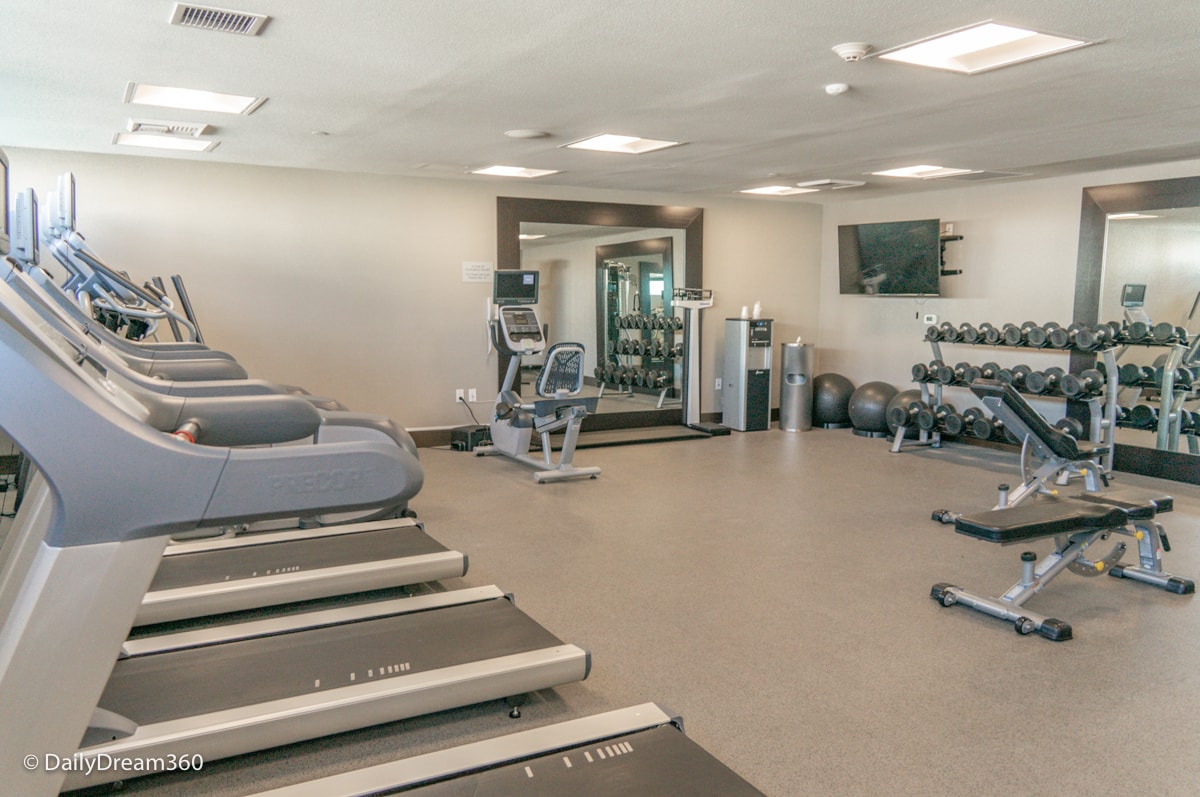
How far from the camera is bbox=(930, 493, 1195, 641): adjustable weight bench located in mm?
3148

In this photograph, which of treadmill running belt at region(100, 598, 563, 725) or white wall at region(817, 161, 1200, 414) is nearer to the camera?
treadmill running belt at region(100, 598, 563, 725)

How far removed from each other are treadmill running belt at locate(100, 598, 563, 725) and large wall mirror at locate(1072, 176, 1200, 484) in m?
5.26

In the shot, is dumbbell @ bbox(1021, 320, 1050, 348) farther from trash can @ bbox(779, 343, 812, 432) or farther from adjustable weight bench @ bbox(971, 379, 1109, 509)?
trash can @ bbox(779, 343, 812, 432)

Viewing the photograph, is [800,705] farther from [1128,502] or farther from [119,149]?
[119,149]

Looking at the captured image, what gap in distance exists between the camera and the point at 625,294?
8.05 m

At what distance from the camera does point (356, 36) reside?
3.01m

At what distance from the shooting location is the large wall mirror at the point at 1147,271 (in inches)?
226

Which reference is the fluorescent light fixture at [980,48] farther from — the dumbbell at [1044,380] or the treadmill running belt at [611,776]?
the dumbbell at [1044,380]

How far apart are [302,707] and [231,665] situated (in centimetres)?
→ 43

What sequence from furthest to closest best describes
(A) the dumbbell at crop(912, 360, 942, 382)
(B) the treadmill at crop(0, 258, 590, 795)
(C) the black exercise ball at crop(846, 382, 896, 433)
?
(C) the black exercise ball at crop(846, 382, 896, 433), (A) the dumbbell at crop(912, 360, 942, 382), (B) the treadmill at crop(0, 258, 590, 795)

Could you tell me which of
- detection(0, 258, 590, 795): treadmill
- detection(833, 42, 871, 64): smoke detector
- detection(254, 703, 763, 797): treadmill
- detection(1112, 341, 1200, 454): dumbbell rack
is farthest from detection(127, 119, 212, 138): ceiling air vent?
detection(1112, 341, 1200, 454): dumbbell rack

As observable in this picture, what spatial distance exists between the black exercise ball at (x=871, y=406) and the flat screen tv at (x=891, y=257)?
36.0 inches

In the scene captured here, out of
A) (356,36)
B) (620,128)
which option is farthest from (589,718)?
(620,128)

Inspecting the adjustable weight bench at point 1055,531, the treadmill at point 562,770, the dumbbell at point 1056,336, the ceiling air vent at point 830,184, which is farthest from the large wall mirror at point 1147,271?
the treadmill at point 562,770
